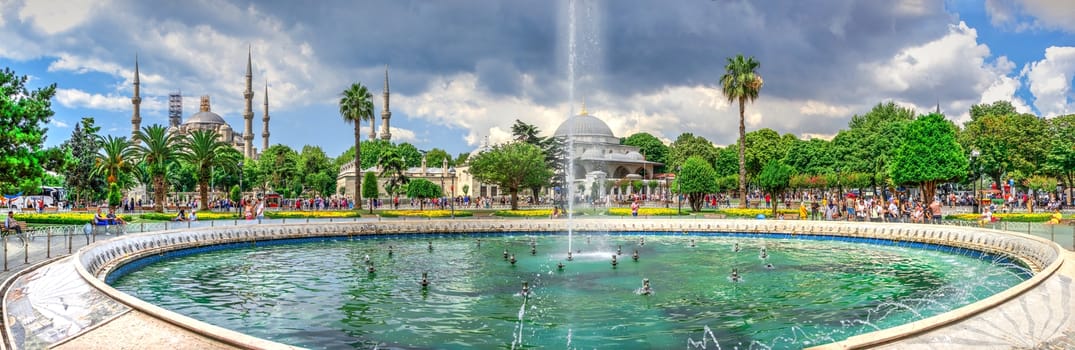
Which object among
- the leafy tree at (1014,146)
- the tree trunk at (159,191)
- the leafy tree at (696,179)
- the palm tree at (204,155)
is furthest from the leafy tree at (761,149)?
the tree trunk at (159,191)

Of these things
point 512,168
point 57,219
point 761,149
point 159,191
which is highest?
point 761,149

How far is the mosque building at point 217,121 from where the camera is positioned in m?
84.4

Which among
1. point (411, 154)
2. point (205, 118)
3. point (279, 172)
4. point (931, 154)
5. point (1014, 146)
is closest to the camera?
point (931, 154)

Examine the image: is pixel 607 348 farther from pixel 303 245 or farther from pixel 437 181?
pixel 437 181

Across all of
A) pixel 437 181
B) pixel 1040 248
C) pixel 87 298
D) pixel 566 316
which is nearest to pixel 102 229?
pixel 87 298

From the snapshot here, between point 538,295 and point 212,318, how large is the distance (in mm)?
5629

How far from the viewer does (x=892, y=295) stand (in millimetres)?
13258

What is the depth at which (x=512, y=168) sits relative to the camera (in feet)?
139

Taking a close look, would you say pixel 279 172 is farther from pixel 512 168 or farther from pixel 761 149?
pixel 761 149

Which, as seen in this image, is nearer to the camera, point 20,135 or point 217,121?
point 20,135

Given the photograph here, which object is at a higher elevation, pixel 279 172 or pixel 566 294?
pixel 279 172

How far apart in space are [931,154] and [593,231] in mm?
16896

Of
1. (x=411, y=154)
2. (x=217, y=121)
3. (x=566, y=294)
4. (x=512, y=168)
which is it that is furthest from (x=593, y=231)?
(x=217, y=121)

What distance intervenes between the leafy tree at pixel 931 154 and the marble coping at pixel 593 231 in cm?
1049
